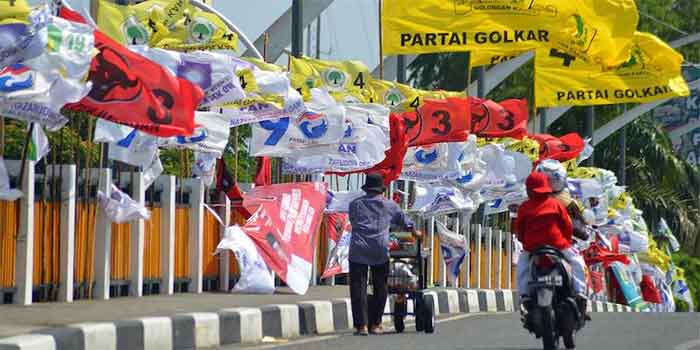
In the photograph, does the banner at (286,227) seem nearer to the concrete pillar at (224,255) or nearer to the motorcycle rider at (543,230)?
the concrete pillar at (224,255)

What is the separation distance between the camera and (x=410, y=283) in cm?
1722

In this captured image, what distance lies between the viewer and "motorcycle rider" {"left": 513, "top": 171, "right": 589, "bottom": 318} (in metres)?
14.5

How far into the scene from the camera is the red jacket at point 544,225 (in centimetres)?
1449

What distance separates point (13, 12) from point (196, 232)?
7401 mm

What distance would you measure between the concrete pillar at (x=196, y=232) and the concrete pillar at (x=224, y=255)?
695mm

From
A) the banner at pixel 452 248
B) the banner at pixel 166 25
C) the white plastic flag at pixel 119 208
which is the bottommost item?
the banner at pixel 452 248

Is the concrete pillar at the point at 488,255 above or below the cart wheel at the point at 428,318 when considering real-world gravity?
above

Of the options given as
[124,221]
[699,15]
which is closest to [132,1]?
[124,221]

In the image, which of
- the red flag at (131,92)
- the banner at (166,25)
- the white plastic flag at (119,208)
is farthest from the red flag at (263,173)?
the red flag at (131,92)

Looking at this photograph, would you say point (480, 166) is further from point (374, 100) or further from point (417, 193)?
point (374, 100)

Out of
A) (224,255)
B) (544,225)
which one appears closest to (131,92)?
(544,225)

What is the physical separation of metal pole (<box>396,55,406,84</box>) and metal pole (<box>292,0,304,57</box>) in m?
8.62

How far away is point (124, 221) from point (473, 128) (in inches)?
530

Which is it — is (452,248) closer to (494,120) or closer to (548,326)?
(494,120)
